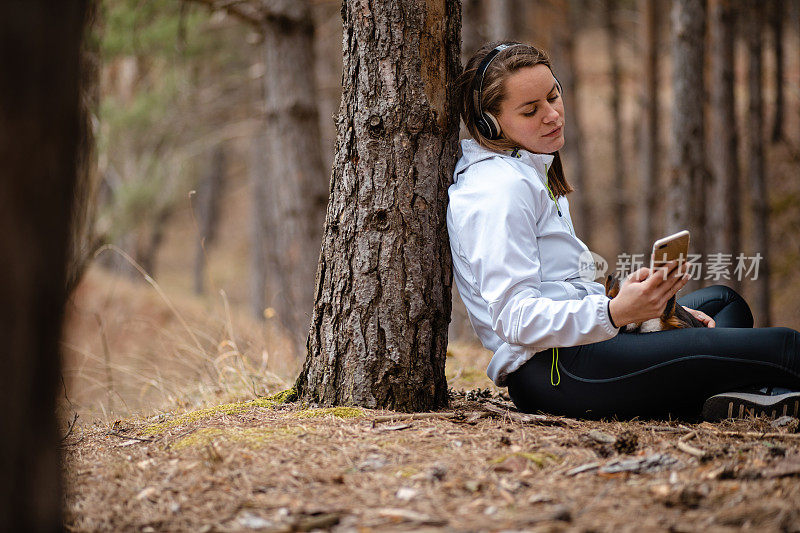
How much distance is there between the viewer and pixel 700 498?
197cm

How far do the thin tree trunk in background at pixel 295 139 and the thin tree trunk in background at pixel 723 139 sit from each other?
4.97 meters

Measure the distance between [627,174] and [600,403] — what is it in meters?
19.1

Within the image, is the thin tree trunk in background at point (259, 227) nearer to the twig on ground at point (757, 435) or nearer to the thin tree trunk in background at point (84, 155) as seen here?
the thin tree trunk in background at point (84, 155)

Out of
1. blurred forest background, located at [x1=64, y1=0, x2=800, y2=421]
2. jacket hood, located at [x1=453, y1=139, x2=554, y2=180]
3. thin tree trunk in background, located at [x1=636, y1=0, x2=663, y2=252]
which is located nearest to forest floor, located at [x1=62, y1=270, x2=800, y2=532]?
blurred forest background, located at [x1=64, y1=0, x2=800, y2=421]

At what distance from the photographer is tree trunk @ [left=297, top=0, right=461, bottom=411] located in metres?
2.94

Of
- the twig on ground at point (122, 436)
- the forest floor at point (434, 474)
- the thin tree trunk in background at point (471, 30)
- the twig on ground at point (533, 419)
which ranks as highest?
the thin tree trunk in background at point (471, 30)

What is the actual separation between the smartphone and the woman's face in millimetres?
737

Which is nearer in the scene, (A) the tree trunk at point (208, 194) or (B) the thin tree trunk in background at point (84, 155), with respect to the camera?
(B) the thin tree trunk in background at point (84, 155)

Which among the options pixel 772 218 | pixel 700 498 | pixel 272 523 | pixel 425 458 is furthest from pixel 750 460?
pixel 772 218

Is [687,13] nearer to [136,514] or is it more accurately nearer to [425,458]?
[425,458]

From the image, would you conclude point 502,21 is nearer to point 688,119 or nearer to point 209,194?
point 688,119

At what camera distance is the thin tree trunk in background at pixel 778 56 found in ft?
36.1

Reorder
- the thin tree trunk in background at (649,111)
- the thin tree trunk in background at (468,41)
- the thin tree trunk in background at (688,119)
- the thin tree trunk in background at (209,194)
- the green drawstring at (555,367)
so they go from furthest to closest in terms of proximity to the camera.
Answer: the thin tree trunk in background at (209,194) → the thin tree trunk in background at (649,111) → the thin tree trunk in background at (468,41) → the thin tree trunk in background at (688,119) → the green drawstring at (555,367)

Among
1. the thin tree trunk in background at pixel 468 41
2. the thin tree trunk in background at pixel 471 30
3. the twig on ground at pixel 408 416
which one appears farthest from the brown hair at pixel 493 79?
the thin tree trunk in background at pixel 471 30
